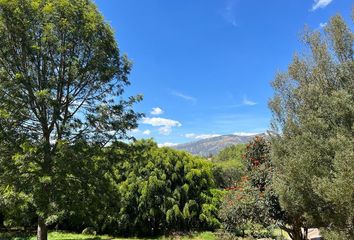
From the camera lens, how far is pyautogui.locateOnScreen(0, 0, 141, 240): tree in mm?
8133

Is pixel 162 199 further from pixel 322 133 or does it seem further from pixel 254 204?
pixel 322 133

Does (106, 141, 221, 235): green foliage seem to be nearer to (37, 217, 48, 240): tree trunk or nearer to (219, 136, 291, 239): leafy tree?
(219, 136, 291, 239): leafy tree

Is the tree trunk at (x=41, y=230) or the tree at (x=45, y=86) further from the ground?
the tree at (x=45, y=86)

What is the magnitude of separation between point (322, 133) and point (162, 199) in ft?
43.3

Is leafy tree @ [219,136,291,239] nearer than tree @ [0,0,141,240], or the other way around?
tree @ [0,0,141,240]

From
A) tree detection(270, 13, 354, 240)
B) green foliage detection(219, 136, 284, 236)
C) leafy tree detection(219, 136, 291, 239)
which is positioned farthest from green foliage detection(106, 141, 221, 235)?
tree detection(270, 13, 354, 240)

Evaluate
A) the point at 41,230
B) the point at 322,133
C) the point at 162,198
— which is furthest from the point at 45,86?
the point at 162,198

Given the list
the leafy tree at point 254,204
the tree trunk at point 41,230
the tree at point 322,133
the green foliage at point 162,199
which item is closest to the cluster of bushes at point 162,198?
the green foliage at point 162,199

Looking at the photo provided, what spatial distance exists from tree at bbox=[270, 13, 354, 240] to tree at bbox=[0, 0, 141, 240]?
5.46 m

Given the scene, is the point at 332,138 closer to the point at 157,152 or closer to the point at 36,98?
the point at 36,98

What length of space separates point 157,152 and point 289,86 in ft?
39.9

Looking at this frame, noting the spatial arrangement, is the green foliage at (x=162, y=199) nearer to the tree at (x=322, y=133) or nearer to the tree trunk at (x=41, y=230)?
the tree trunk at (x=41, y=230)

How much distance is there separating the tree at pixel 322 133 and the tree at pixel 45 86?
17.9ft

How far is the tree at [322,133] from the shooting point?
19.5 feet
